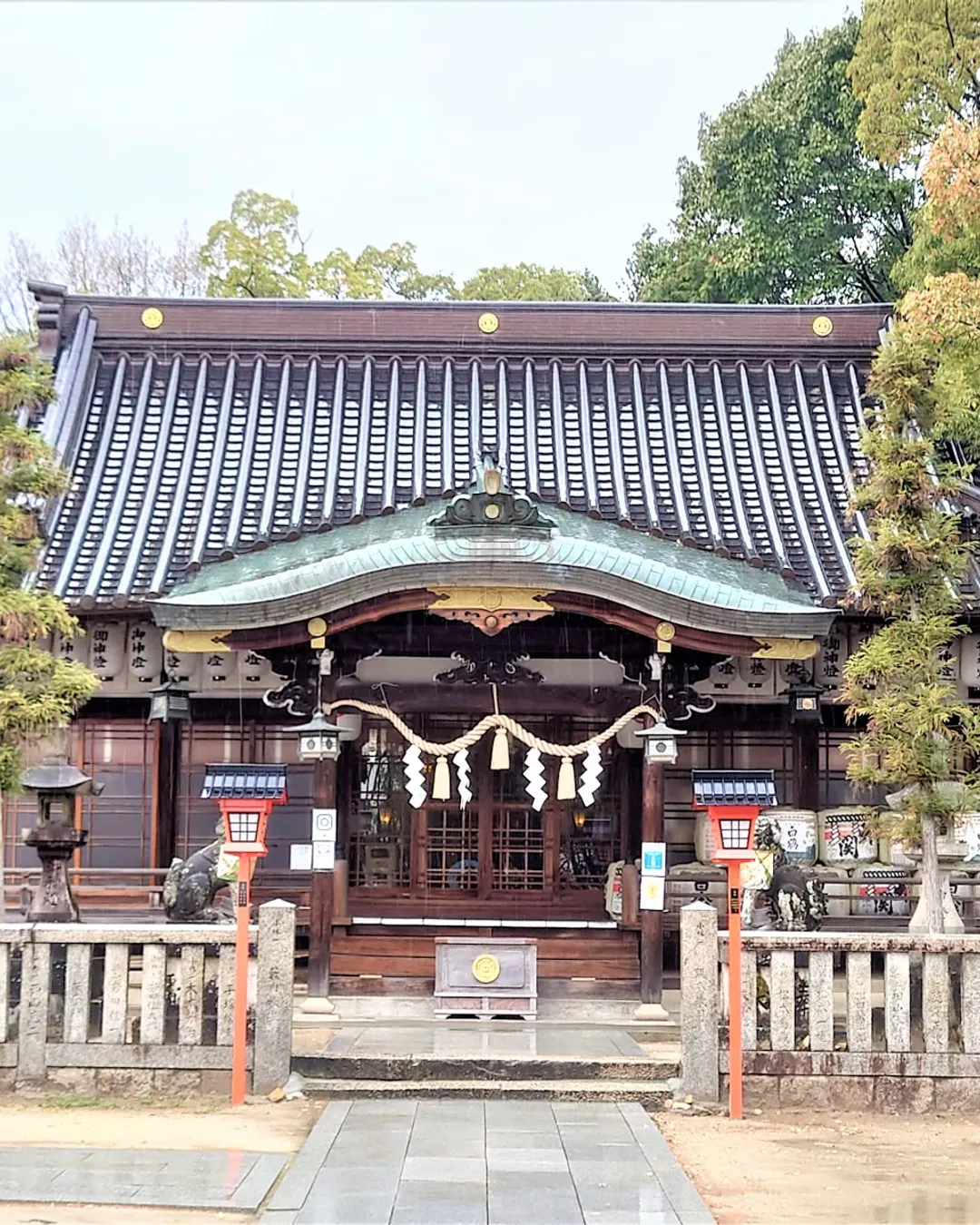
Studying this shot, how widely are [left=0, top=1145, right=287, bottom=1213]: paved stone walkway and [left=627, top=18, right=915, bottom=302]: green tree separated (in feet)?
77.9

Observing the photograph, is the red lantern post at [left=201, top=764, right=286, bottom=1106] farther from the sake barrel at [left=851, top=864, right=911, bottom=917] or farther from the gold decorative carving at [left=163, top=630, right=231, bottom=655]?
the sake barrel at [left=851, top=864, right=911, bottom=917]

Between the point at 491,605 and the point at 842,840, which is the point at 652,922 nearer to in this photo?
the point at 842,840

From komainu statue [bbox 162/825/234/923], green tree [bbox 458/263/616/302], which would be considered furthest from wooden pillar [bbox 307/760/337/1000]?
green tree [bbox 458/263/616/302]

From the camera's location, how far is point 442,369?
64.2 feet

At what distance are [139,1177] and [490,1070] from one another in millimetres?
3524

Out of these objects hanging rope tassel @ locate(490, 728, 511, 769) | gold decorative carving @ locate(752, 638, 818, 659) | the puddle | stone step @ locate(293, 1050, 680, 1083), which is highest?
gold decorative carving @ locate(752, 638, 818, 659)

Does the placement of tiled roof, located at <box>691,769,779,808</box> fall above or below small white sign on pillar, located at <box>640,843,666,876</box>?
above

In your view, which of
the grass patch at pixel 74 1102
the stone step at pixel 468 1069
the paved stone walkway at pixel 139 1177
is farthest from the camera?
the stone step at pixel 468 1069

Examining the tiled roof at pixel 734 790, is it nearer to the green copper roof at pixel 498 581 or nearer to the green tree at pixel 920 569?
the green tree at pixel 920 569

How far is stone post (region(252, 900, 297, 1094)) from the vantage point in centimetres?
1081

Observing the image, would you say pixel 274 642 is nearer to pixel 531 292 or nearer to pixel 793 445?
pixel 793 445

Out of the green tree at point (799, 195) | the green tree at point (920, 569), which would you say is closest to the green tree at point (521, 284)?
the green tree at point (799, 195)

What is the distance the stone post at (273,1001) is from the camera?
35.5 ft

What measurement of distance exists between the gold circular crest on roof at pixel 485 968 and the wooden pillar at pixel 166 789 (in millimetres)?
4195
